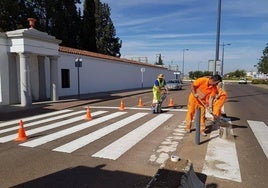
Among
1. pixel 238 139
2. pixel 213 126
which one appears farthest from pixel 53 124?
pixel 238 139

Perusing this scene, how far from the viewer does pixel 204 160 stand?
6539 millimetres

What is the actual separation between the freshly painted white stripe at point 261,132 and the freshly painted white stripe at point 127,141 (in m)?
3.09

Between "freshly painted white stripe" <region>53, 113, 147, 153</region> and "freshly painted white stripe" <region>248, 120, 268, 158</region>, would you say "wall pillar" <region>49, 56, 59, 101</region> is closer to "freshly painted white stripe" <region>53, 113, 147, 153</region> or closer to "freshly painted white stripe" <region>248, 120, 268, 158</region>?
"freshly painted white stripe" <region>53, 113, 147, 153</region>

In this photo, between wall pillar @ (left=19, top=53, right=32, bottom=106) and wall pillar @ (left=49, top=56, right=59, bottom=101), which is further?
wall pillar @ (left=49, top=56, right=59, bottom=101)

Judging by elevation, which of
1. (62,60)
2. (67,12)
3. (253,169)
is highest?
(67,12)

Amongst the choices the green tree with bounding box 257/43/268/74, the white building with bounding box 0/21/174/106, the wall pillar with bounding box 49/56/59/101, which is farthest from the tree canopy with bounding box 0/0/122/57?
the green tree with bounding box 257/43/268/74

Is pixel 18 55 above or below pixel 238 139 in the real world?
above

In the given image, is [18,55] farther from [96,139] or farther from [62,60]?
[96,139]

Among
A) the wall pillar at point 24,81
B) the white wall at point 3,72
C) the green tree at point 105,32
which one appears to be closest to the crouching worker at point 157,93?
the wall pillar at point 24,81

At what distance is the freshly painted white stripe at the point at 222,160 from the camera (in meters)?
5.70

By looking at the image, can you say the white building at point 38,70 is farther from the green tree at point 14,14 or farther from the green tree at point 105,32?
the green tree at point 105,32

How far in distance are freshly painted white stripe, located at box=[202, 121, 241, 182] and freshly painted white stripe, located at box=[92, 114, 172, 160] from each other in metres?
1.89

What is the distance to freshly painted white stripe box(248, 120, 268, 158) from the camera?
807 centimetres

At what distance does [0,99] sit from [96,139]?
11078mm
